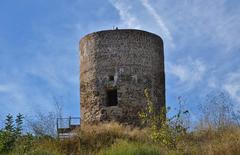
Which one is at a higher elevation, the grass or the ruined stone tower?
the ruined stone tower

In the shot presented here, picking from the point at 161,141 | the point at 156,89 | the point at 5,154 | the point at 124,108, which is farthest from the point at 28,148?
the point at 156,89

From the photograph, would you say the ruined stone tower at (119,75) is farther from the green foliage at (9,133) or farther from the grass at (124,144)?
the green foliage at (9,133)

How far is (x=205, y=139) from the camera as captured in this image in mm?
13953

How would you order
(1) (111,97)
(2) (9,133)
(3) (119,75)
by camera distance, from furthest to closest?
(1) (111,97)
(3) (119,75)
(2) (9,133)

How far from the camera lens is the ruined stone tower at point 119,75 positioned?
19.6 m

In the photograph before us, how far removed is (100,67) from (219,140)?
8.16 m

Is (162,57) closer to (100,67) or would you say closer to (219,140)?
(100,67)

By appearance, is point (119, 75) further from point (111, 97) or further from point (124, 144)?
point (124, 144)

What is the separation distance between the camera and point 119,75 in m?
19.7

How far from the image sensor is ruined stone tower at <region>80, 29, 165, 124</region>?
64.2 feet

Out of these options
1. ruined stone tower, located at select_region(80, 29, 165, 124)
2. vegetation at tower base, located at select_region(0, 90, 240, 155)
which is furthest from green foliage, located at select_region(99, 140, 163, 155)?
ruined stone tower, located at select_region(80, 29, 165, 124)

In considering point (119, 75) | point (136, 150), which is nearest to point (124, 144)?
point (136, 150)

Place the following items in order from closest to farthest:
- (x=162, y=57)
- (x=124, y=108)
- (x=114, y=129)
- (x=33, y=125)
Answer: (x=33, y=125) → (x=114, y=129) → (x=124, y=108) → (x=162, y=57)

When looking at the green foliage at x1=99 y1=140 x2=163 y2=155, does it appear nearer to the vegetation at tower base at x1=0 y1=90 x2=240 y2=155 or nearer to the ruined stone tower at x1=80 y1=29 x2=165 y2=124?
the vegetation at tower base at x1=0 y1=90 x2=240 y2=155
